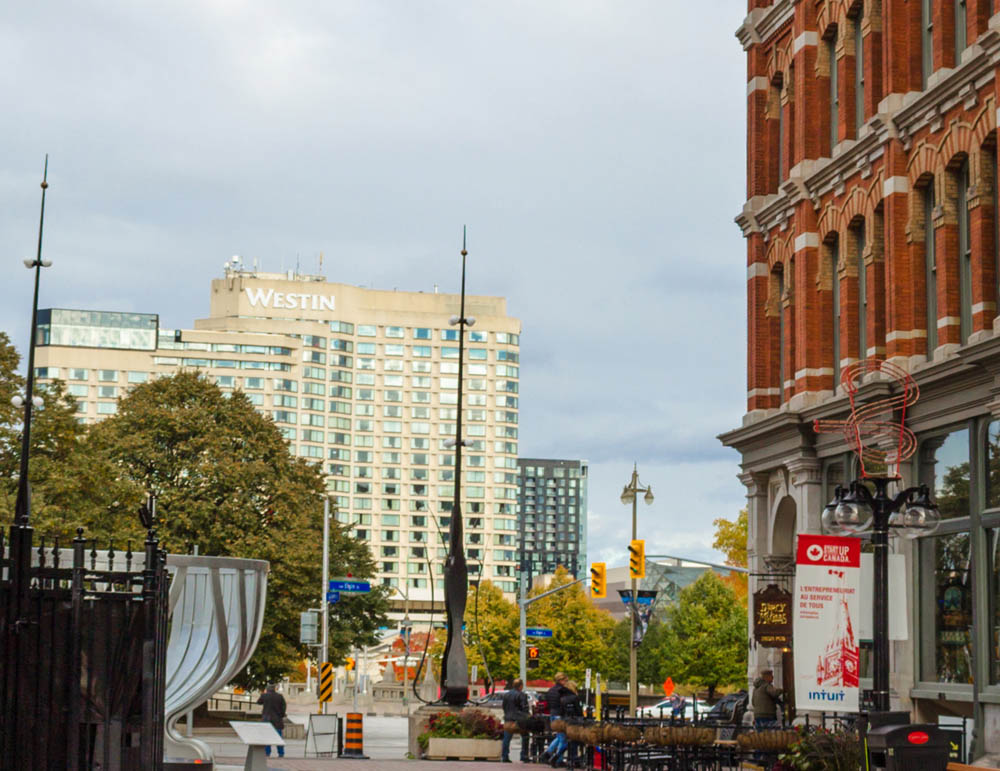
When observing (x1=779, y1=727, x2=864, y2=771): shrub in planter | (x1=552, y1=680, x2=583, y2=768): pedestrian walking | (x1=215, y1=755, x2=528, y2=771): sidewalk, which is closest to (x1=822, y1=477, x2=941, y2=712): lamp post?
(x1=779, y1=727, x2=864, y2=771): shrub in planter

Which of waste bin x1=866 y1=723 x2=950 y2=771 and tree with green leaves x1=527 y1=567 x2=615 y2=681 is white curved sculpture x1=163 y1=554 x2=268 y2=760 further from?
tree with green leaves x1=527 y1=567 x2=615 y2=681

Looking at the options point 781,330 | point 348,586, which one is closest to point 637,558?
point 348,586

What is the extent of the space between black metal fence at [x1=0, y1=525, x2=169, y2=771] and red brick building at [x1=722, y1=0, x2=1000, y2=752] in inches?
671

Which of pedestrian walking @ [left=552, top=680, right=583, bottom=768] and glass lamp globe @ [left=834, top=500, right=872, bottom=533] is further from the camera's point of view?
pedestrian walking @ [left=552, top=680, right=583, bottom=768]

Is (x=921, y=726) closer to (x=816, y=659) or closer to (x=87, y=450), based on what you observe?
(x=816, y=659)

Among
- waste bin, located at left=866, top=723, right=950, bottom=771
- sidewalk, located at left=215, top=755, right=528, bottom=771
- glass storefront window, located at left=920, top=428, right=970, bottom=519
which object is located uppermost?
glass storefront window, located at left=920, top=428, right=970, bottom=519

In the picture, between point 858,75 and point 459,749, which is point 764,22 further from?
point 459,749

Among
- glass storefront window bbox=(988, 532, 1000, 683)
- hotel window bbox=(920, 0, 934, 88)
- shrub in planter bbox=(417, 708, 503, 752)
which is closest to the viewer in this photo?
glass storefront window bbox=(988, 532, 1000, 683)

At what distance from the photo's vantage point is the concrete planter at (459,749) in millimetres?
30734

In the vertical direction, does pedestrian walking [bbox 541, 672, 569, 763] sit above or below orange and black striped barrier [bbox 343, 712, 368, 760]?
above

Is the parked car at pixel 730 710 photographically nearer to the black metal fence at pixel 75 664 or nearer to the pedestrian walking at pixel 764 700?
the pedestrian walking at pixel 764 700

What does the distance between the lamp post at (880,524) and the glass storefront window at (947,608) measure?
27.6ft

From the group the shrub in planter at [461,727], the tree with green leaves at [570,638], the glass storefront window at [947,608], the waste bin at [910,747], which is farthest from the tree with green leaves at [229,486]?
the tree with green leaves at [570,638]

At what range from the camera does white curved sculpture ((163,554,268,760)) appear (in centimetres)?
1884
